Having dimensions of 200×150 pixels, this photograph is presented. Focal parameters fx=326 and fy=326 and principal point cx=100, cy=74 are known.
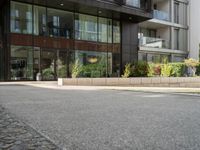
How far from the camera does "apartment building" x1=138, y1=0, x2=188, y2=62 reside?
3569 centimetres

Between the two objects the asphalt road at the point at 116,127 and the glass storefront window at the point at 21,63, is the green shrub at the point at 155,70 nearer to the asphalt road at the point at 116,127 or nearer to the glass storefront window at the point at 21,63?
the glass storefront window at the point at 21,63

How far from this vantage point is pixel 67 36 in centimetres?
2530

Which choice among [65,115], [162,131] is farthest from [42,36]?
[162,131]

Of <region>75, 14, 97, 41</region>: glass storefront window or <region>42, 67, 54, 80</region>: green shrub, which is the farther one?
<region>75, 14, 97, 41</region>: glass storefront window

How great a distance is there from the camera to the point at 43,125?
6.38 meters

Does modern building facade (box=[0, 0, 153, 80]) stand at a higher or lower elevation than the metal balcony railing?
lower

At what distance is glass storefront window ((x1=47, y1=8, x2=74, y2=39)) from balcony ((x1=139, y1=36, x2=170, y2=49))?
10391 mm

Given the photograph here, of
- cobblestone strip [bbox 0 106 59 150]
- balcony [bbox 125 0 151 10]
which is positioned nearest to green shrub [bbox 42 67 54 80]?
balcony [bbox 125 0 151 10]

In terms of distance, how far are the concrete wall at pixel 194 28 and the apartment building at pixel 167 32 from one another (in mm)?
269

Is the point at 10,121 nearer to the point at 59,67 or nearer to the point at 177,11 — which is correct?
the point at 59,67

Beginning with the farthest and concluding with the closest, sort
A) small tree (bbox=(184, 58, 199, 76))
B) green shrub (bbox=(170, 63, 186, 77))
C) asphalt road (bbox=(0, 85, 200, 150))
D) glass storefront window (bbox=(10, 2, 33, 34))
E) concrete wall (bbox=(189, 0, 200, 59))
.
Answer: concrete wall (bbox=(189, 0, 200, 59)), small tree (bbox=(184, 58, 199, 76)), green shrub (bbox=(170, 63, 186, 77)), glass storefront window (bbox=(10, 2, 33, 34)), asphalt road (bbox=(0, 85, 200, 150))

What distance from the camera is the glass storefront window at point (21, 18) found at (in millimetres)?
22578

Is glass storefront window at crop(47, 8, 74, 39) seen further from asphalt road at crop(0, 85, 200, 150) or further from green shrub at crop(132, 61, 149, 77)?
asphalt road at crop(0, 85, 200, 150)

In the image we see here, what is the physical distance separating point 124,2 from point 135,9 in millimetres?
1317
